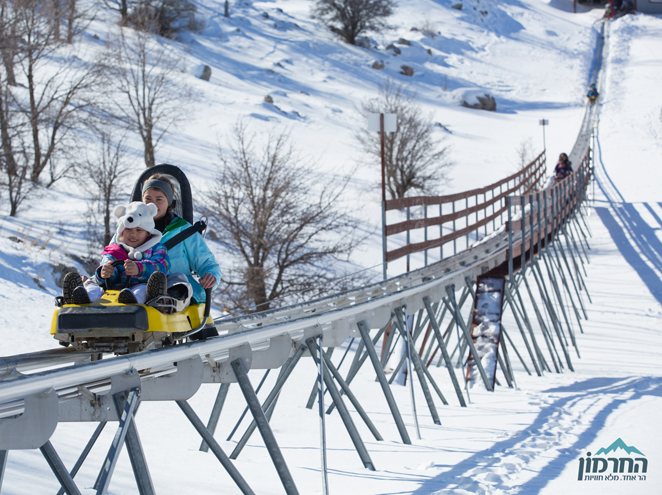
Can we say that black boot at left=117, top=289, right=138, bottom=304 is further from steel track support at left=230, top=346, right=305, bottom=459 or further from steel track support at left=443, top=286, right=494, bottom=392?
steel track support at left=443, top=286, right=494, bottom=392

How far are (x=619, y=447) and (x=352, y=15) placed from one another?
235ft

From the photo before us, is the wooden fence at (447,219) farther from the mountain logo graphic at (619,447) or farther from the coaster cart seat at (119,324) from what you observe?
the coaster cart seat at (119,324)

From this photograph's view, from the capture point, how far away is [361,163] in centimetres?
4591

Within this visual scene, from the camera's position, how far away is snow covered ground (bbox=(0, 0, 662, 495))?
8445 mm

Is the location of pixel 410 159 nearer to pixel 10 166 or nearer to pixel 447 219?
pixel 10 166

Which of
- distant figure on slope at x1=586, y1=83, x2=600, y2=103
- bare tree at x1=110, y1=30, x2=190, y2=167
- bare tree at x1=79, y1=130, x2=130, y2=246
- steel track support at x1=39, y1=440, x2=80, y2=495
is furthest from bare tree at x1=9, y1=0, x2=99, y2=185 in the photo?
distant figure on slope at x1=586, y1=83, x2=600, y2=103

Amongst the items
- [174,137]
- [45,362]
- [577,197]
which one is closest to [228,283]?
[577,197]

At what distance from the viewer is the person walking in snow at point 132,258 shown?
6660 mm

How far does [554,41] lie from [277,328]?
88.4 meters

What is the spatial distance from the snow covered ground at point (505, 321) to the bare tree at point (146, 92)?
1.17 meters

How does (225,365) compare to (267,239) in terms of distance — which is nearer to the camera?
(225,365)

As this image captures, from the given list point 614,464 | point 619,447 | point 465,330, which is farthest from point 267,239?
point 614,464

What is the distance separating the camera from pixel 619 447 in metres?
10.2

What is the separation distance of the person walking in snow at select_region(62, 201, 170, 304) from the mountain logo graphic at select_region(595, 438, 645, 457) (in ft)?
15.9
